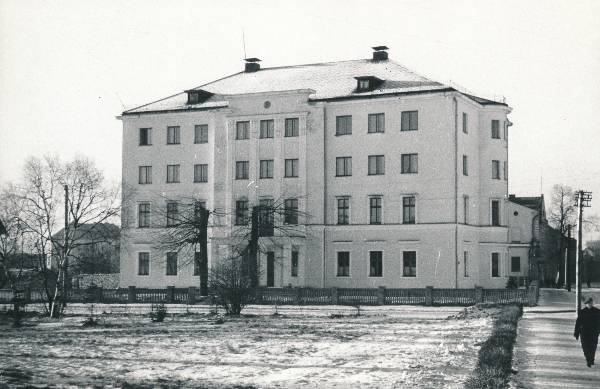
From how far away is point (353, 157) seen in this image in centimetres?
5503

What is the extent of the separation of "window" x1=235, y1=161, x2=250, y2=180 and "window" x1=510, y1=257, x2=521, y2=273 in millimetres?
22682

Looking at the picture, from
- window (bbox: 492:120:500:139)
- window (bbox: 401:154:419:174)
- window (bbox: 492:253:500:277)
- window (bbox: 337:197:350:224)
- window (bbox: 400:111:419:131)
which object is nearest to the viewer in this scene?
window (bbox: 400:111:419:131)

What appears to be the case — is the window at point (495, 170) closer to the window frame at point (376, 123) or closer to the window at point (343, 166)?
the window frame at point (376, 123)

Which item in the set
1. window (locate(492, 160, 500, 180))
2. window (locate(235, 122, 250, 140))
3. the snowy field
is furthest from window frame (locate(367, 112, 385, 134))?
the snowy field

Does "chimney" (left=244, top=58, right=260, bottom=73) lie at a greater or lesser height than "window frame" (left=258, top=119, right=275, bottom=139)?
greater

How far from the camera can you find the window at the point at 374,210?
54.6 metres

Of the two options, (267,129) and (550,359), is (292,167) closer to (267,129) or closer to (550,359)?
(267,129)

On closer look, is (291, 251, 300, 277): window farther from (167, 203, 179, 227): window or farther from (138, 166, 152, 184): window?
(138, 166, 152, 184): window

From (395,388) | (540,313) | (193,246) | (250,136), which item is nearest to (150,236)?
(193,246)

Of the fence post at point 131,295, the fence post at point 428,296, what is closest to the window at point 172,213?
the fence post at point 131,295

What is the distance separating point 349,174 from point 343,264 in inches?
235

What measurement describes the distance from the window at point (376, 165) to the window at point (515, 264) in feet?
Answer: 55.6

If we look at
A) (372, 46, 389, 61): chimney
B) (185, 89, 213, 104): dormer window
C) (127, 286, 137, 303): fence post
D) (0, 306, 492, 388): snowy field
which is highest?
(372, 46, 389, 61): chimney

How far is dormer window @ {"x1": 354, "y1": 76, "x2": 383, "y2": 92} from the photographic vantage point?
55.2 m
